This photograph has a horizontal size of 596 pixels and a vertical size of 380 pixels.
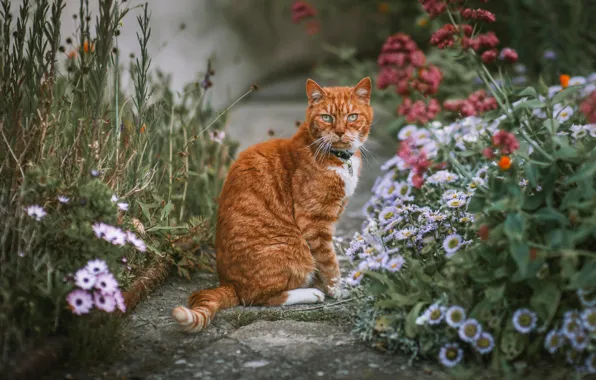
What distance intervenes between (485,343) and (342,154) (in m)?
1.29

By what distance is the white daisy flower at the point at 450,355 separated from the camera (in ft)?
7.57

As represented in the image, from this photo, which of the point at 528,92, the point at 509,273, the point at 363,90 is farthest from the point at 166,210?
the point at 528,92

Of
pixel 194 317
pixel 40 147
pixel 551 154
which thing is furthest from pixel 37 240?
pixel 551 154

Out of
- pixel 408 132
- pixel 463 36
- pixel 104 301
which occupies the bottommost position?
pixel 104 301

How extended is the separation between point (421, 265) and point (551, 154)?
0.70 metres

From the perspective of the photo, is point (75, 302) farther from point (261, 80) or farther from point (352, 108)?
point (261, 80)

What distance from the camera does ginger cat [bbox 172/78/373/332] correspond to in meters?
3.01

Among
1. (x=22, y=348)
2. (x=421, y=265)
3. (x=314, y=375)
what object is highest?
(x=421, y=265)

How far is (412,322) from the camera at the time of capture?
240 centimetres

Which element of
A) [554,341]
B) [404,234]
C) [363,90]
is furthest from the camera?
[363,90]

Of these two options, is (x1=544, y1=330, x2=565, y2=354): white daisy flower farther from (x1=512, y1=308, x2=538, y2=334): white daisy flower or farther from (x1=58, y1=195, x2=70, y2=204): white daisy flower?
(x1=58, y1=195, x2=70, y2=204): white daisy flower

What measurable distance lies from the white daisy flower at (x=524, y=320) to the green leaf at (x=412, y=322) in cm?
34

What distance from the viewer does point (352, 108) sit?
327 cm

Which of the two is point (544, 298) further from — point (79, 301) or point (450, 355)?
point (79, 301)
